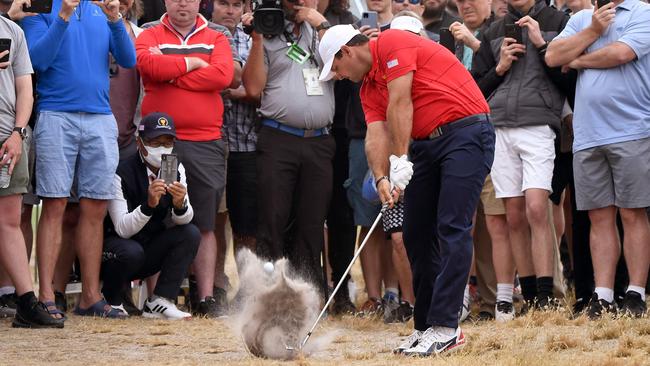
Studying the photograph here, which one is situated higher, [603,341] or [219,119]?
[219,119]

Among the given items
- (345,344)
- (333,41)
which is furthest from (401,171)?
(345,344)

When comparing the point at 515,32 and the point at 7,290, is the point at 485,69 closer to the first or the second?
the point at 515,32

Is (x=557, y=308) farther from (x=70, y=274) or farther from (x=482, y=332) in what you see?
(x=70, y=274)

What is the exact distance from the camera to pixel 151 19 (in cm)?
1258

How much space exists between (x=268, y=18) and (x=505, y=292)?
9.97 feet

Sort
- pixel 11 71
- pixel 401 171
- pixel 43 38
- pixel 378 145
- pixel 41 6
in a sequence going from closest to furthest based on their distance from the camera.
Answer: pixel 401 171 → pixel 378 145 → pixel 11 71 → pixel 41 6 → pixel 43 38

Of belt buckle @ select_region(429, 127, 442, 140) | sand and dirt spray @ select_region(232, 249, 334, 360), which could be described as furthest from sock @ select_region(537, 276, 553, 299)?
sand and dirt spray @ select_region(232, 249, 334, 360)

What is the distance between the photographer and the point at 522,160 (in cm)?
1024

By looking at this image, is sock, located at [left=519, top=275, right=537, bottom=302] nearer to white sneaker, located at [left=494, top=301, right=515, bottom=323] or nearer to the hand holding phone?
white sneaker, located at [left=494, top=301, right=515, bottom=323]

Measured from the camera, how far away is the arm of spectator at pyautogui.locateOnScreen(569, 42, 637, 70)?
9562 mm

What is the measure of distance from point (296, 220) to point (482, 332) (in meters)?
2.48

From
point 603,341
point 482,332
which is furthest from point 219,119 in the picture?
point 603,341

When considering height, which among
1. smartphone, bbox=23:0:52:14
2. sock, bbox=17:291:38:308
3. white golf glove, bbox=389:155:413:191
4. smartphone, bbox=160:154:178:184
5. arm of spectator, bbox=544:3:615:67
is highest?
smartphone, bbox=23:0:52:14

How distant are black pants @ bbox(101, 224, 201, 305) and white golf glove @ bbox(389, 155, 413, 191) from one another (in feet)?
10.8
